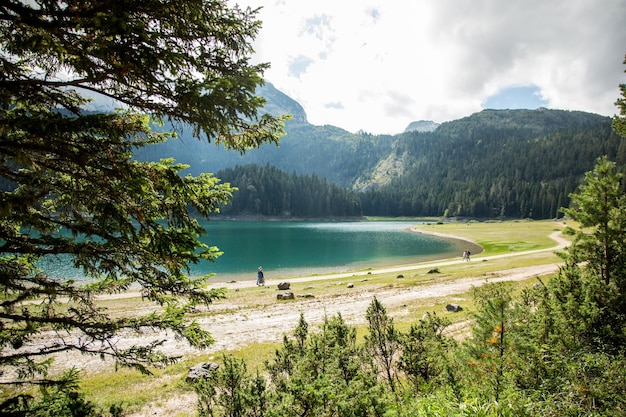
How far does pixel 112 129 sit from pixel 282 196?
543ft

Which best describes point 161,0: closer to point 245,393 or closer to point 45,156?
point 45,156

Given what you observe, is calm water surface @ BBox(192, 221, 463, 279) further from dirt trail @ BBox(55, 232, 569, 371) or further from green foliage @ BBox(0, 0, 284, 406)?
green foliage @ BBox(0, 0, 284, 406)

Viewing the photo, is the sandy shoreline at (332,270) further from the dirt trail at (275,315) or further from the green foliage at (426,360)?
the green foliage at (426,360)

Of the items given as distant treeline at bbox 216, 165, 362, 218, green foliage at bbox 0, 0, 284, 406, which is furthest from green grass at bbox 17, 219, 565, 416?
distant treeline at bbox 216, 165, 362, 218

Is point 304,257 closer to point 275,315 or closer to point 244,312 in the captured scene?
point 244,312

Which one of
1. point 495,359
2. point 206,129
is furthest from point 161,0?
point 495,359

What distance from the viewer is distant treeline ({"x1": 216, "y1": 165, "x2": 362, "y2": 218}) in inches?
6393

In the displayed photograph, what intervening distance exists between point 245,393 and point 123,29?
5.82 metres

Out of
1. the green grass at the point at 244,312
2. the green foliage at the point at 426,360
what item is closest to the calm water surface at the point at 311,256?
the green grass at the point at 244,312

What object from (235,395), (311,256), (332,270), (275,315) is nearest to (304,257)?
(311,256)

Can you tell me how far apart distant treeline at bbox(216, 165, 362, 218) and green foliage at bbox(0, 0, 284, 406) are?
509 ft

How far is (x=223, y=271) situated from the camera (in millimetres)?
42094

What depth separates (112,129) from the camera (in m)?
4.91

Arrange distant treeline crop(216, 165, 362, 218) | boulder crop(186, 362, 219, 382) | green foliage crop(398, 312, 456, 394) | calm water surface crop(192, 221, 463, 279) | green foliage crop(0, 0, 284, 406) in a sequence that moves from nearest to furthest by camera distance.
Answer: green foliage crop(0, 0, 284, 406) < green foliage crop(398, 312, 456, 394) < boulder crop(186, 362, 219, 382) < calm water surface crop(192, 221, 463, 279) < distant treeline crop(216, 165, 362, 218)
